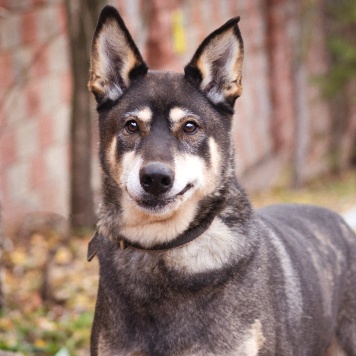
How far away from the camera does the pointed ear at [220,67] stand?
3660 mm

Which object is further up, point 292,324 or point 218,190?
point 218,190

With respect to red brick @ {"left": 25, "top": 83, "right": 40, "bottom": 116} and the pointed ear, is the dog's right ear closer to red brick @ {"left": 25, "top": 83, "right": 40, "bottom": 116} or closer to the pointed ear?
the pointed ear

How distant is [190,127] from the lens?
3586 mm

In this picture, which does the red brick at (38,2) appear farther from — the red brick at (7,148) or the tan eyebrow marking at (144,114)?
the tan eyebrow marking at (144,114)

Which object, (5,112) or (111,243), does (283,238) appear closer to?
(111,243)

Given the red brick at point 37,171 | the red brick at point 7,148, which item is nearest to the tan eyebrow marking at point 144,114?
the red brick at point 7,148

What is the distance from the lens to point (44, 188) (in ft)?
26.6

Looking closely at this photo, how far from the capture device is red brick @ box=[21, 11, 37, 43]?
24.9ft

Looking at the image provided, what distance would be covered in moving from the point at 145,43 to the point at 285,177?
18.7 ft

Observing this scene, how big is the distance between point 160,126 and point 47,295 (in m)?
2.58

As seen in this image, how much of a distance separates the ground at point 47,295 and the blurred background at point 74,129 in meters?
0.01

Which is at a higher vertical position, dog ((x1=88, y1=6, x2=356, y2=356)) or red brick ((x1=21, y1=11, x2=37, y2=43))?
red brick ((x1=21, y1=11, x2=37, y2=43))

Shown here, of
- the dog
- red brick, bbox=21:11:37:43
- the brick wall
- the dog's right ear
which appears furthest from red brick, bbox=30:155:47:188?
the dog's right ear

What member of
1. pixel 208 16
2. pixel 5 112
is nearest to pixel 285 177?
pixel 208 16
